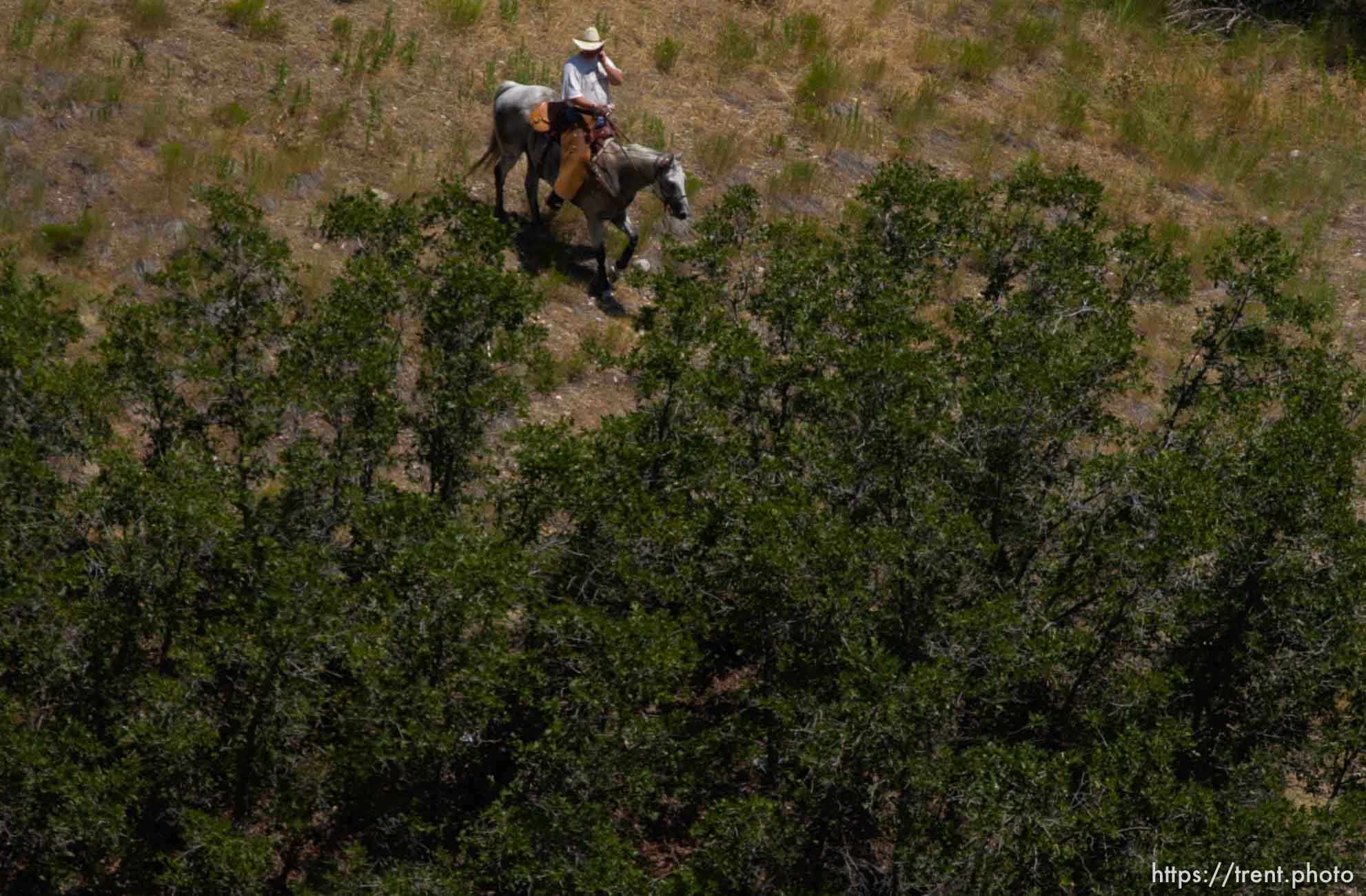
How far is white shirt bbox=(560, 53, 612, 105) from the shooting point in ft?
62.5

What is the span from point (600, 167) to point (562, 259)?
1.30 m

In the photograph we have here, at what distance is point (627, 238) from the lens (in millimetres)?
19969

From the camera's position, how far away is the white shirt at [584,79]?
19.1 m

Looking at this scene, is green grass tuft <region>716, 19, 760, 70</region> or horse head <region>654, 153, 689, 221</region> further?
green grass tuft <region>716, 19, 760, 70</region>

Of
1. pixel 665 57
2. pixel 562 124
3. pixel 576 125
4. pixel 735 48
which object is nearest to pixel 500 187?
pixel 562 124

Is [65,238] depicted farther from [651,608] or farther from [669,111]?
[669,111]

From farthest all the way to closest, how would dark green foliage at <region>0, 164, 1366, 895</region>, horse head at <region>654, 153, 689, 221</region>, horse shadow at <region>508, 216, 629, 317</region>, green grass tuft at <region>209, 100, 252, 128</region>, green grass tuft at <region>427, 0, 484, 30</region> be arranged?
green grass tuft at <region>427, 0, 484, 30</region>, green grass tuft at <region>209, 100, 252, 128</region>, horse shadow at <region>508, 216, 629, 317</region>, horse head at <region>654, 153, 689, 221</region>, dark green foliage at <region>0, 164, 1366, 895</region>

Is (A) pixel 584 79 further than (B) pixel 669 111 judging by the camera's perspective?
No

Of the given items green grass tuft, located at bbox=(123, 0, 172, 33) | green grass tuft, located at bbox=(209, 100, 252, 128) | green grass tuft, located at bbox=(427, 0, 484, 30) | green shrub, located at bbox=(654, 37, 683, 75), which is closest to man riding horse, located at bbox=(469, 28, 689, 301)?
green grass tuft, located at bbox=(209, 100, 252, 128)

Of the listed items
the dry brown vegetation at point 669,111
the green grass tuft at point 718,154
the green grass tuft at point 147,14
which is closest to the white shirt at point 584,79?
the dry brown vegetation at point 669,111

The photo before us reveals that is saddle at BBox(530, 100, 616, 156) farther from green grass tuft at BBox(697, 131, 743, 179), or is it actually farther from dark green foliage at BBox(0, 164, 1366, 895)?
dark green foliage at BBox(0, 164, 1366, 895)

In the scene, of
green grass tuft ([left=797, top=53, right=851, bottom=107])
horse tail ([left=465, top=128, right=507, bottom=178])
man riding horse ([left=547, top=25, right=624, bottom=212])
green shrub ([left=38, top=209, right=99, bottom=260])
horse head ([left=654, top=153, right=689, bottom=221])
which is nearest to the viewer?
green shrub ([left=38, top=209, right=99, bottom=260])

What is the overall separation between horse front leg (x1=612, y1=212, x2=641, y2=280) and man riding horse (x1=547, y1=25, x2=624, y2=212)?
0.70m

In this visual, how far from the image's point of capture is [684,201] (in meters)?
19.5
